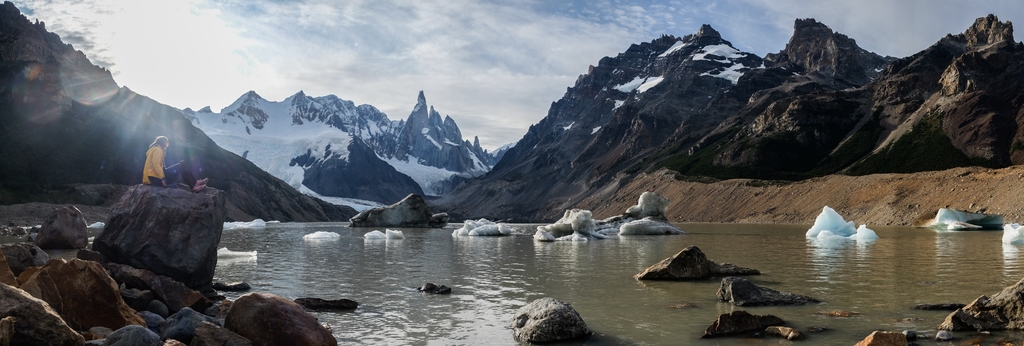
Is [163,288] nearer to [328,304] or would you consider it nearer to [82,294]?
[82,294]

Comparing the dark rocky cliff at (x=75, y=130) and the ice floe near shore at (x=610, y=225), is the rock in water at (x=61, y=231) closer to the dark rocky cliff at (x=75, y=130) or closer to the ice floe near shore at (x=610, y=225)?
the ice floe near shore at (x=610, y=225)

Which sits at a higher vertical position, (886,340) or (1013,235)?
(1013,235)

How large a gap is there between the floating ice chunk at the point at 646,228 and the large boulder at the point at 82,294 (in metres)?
54.2

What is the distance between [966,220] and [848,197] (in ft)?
109

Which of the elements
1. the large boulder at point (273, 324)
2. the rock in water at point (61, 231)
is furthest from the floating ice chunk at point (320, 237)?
the large boulder at point (273, 324)

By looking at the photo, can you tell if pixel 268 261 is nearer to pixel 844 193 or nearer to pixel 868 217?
pixel 868 217

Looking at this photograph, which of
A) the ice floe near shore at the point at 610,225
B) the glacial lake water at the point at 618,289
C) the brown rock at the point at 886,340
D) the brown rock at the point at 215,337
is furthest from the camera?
the ice floe near shore at the point at 610,225

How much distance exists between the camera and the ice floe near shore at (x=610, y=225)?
55.5 meters

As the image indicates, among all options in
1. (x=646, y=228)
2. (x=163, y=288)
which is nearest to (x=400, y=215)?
(x=646, y=228)

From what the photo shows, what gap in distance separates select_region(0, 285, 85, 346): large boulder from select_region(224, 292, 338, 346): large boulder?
2646 millimetres

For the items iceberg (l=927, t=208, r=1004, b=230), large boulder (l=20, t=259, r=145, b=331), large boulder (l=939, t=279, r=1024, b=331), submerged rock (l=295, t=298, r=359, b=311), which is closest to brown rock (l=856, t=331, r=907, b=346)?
large boulder (l=939, t=279, r=1024, b=331)

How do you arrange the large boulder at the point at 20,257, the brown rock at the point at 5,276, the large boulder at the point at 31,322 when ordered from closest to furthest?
1. the large boulder at the point at 31,322
2. the brown rock at the point at 5,276
3. the large boulder at the point at 20,257

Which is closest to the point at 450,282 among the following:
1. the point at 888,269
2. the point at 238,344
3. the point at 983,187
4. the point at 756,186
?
the point at 238,344

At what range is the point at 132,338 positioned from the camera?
1053cm
